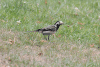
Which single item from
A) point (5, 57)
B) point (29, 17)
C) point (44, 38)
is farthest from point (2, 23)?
point (5, 57)

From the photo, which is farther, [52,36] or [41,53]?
[52,36]

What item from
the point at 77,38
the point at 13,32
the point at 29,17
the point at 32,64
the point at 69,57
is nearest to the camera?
the point at 32,64

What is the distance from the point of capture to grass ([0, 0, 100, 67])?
4625mm

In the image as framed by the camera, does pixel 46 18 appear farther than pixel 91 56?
Yes

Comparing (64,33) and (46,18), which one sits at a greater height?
(46,18)

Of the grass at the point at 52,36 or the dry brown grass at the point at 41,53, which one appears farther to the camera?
the grass at the point at 52,36

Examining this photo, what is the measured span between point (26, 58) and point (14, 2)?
166 inches

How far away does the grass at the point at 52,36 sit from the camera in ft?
15.2

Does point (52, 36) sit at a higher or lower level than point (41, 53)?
higher

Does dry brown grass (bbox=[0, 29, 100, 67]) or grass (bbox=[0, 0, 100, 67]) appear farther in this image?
grass (bbox=[0, 0, 100, 67])

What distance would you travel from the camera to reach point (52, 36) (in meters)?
6.36

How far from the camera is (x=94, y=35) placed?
690 cm

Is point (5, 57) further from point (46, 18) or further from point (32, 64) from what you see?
point (46, 18)

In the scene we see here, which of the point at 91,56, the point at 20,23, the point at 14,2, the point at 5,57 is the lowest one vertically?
the point at 91,56
